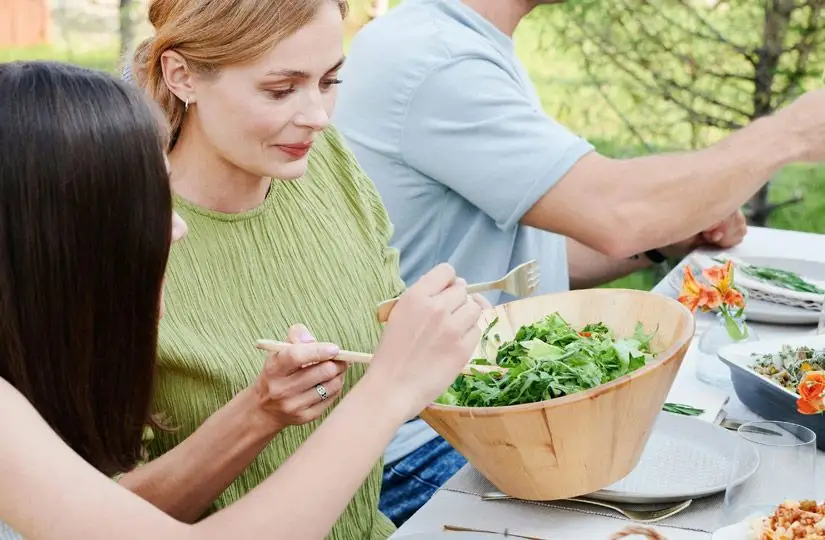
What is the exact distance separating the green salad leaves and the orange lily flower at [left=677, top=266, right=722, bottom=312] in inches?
16.3

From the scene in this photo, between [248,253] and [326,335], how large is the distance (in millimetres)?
176

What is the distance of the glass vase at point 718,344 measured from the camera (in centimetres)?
172

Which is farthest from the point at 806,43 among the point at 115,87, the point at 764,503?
the point at 115,87

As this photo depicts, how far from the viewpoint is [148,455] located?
1.55 metres

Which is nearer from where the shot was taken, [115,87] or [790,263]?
[115,87]

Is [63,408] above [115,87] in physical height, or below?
below

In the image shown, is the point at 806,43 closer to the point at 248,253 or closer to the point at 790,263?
the point at 790,263

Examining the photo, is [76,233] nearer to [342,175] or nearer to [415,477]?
[342,175]

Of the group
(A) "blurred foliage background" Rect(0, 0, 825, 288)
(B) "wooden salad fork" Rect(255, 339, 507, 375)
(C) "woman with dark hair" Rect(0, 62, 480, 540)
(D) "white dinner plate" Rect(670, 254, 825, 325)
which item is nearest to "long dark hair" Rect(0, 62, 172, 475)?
(C) "woman with dark hair" Rect(0, 62, 480, 540)

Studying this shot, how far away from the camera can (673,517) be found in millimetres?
1297

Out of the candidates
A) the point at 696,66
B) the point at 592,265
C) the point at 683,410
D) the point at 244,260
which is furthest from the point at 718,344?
the point at 696,66

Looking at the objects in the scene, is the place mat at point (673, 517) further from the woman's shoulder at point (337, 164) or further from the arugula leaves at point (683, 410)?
the woman's shoulder at point (337, 164)

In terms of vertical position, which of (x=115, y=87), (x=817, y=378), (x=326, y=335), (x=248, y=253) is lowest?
(x=326, y=335)

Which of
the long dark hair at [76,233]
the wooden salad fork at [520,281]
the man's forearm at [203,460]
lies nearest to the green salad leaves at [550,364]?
the wooden salad fork at [520,281]
